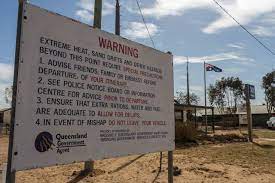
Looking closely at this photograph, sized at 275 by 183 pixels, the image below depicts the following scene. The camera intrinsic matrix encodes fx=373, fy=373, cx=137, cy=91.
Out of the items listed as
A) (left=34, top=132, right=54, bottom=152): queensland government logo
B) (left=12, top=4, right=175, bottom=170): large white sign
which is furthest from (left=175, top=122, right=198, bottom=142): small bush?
(left=34, top=132, right=54, bottom=152): queensland government logo

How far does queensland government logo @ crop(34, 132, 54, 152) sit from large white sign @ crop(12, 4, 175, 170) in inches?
0.4

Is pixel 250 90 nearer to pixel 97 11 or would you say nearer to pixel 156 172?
pixel 156 172

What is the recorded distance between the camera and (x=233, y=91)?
72.6 metres

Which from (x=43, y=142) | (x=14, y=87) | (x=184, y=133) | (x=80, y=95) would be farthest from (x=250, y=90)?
(x=14, y=87)

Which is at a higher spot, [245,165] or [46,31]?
[46,31]

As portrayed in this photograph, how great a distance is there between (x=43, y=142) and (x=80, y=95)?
2.62 ft

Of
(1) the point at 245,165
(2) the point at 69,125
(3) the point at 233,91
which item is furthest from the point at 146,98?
(3) the point at 233,91

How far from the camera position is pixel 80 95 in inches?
185

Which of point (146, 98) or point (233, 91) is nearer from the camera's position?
point (146, 98)

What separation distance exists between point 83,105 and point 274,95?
233 ft

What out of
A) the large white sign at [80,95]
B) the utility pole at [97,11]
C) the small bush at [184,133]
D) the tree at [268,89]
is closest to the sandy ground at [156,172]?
the large white sign at [80,95]

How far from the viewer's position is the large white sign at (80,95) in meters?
4.10

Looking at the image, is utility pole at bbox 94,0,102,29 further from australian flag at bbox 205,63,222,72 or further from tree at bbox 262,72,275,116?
tree at bbox 262,72,275,116

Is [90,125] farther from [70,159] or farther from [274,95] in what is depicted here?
[274,95]
